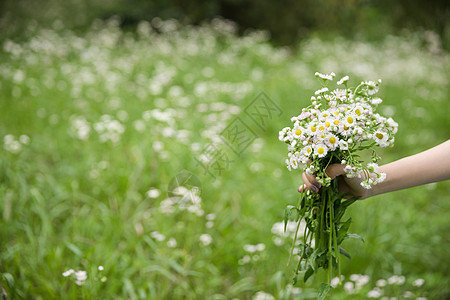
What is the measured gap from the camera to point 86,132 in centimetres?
281

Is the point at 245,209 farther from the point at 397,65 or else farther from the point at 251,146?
the point at 397,65

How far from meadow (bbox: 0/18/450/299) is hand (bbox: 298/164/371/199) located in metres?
0.71

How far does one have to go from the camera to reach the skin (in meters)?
1.23

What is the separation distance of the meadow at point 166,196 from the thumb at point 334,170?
85 cm

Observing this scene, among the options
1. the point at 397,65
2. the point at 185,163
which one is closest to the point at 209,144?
the point at 185,163

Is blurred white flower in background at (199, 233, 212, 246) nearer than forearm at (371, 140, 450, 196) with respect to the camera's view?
No

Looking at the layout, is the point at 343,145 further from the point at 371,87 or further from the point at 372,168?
the point at 371,87

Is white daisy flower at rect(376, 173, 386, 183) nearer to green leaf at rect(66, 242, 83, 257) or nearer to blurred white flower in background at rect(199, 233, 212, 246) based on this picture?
blurred white flower in background at rect(199, 233, 212, 246)

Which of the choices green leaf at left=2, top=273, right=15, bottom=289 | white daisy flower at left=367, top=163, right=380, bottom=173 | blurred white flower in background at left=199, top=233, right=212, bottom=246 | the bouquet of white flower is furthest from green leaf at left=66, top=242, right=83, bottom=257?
white daisy flower at left=367, top=163, right=380, bottom=173

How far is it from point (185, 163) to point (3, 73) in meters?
2.35

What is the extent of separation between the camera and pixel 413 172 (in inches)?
49.8

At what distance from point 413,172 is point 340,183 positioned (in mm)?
247

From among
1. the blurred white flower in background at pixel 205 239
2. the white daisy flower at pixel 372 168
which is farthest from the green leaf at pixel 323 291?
the blurred white flower in background at pixel 205 239

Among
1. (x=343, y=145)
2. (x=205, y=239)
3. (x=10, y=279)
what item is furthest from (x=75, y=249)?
(x=343, y=145)
